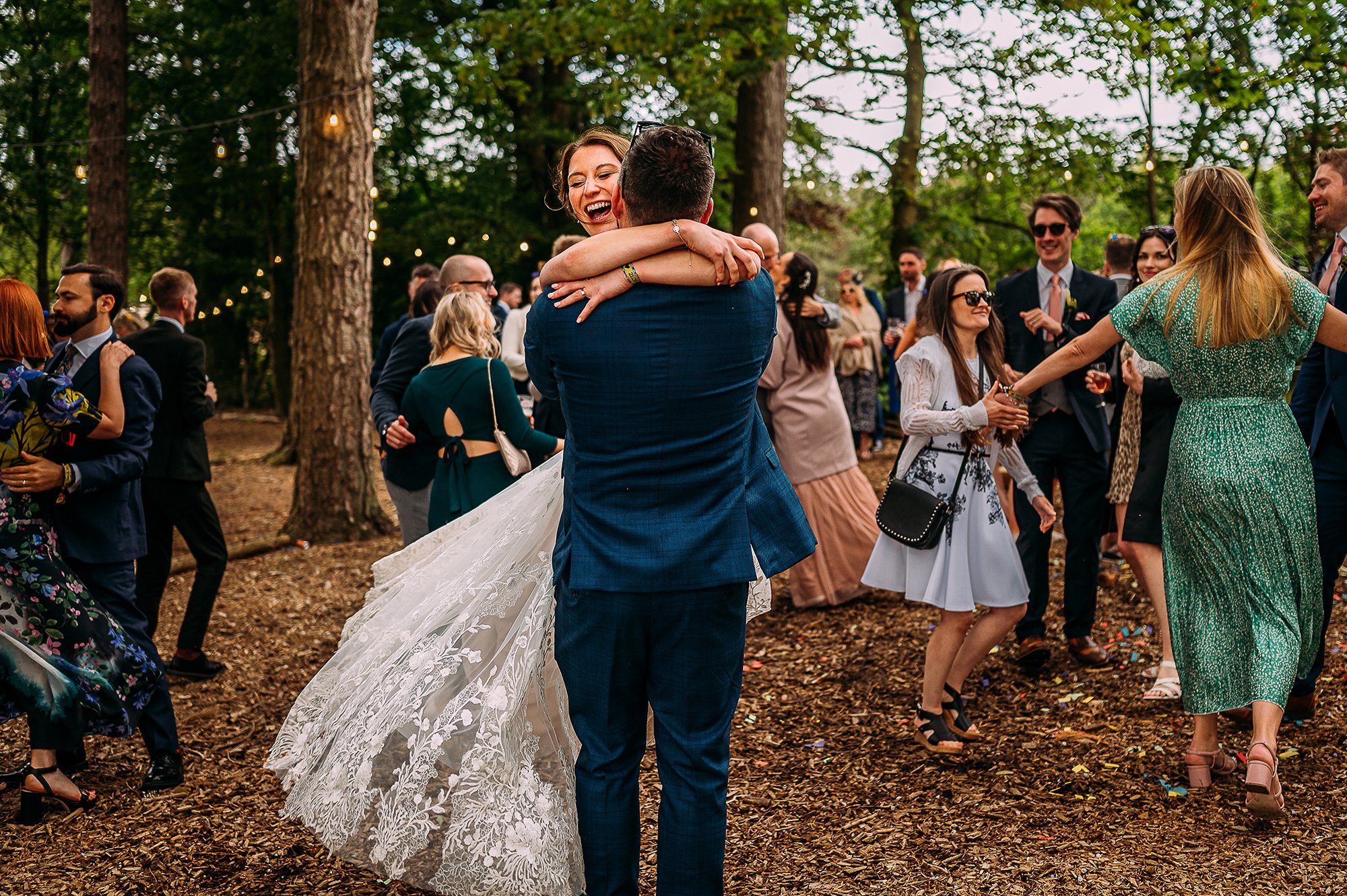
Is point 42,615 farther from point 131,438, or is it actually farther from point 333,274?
point 333,274

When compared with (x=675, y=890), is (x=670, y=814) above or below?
above

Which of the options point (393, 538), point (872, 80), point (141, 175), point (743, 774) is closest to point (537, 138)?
point (872, 80)

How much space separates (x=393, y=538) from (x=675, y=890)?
22.8 ft

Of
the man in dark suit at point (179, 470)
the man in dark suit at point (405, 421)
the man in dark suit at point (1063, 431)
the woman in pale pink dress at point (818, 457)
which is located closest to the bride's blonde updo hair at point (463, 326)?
the man in dark suit at point (405, 421)

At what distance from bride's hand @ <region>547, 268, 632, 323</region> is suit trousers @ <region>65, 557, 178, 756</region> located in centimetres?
279

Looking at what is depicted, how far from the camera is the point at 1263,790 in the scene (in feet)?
11.1

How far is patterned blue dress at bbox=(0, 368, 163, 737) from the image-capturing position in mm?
3918

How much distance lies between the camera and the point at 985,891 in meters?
3.28

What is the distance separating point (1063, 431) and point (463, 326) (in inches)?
114

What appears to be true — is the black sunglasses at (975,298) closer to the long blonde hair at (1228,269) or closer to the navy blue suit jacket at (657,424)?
the long blonde hair at (1228,269)

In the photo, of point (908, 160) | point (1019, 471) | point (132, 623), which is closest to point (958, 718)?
point (1019, 471)

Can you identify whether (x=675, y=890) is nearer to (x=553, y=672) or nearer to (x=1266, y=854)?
(x=553, y=672)

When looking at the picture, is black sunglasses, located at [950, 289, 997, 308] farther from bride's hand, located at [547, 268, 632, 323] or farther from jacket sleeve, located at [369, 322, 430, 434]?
jacket sleeve, located at [369, 322, 430, 434]

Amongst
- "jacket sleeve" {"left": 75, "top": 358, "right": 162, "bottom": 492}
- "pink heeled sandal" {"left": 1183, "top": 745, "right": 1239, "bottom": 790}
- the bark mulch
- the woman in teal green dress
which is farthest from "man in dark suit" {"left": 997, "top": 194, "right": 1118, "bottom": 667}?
"jacket sleeve" {"left": 75, "top": 358, "right": 162, "bottom": 492}
